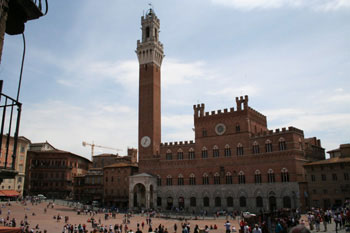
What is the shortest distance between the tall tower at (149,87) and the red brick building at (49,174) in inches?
876

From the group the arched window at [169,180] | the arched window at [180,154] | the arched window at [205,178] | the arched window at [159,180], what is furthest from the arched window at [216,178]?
the arched window at [159,180]

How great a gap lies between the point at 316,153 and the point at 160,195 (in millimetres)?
28956

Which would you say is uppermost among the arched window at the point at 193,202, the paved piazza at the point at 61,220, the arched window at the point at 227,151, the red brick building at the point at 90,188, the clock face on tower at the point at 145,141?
the clock face on tower at the point at 145,141

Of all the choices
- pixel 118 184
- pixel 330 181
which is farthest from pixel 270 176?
pixel 118 184

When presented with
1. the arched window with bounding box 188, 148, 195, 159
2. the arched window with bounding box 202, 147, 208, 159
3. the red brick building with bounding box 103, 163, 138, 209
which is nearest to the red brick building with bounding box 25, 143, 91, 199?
the red brick building with bounding box 103, 163, 138, 209

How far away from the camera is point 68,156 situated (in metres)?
73.7

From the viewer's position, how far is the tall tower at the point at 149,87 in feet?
202

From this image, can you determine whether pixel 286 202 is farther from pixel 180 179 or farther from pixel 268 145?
pixel 180 179

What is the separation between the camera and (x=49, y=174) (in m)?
71.0

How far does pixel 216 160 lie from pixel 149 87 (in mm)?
21447

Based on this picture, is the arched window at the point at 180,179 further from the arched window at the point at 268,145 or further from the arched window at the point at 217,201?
the arched window at the point at 268,145

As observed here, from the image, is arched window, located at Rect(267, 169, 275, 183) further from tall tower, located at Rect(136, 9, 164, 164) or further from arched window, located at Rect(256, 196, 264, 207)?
tall tower, located at Rect(136, 9, 164, 164)

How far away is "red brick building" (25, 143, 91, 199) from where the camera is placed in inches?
2749

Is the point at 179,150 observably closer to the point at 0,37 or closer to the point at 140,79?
the point at 140,79
